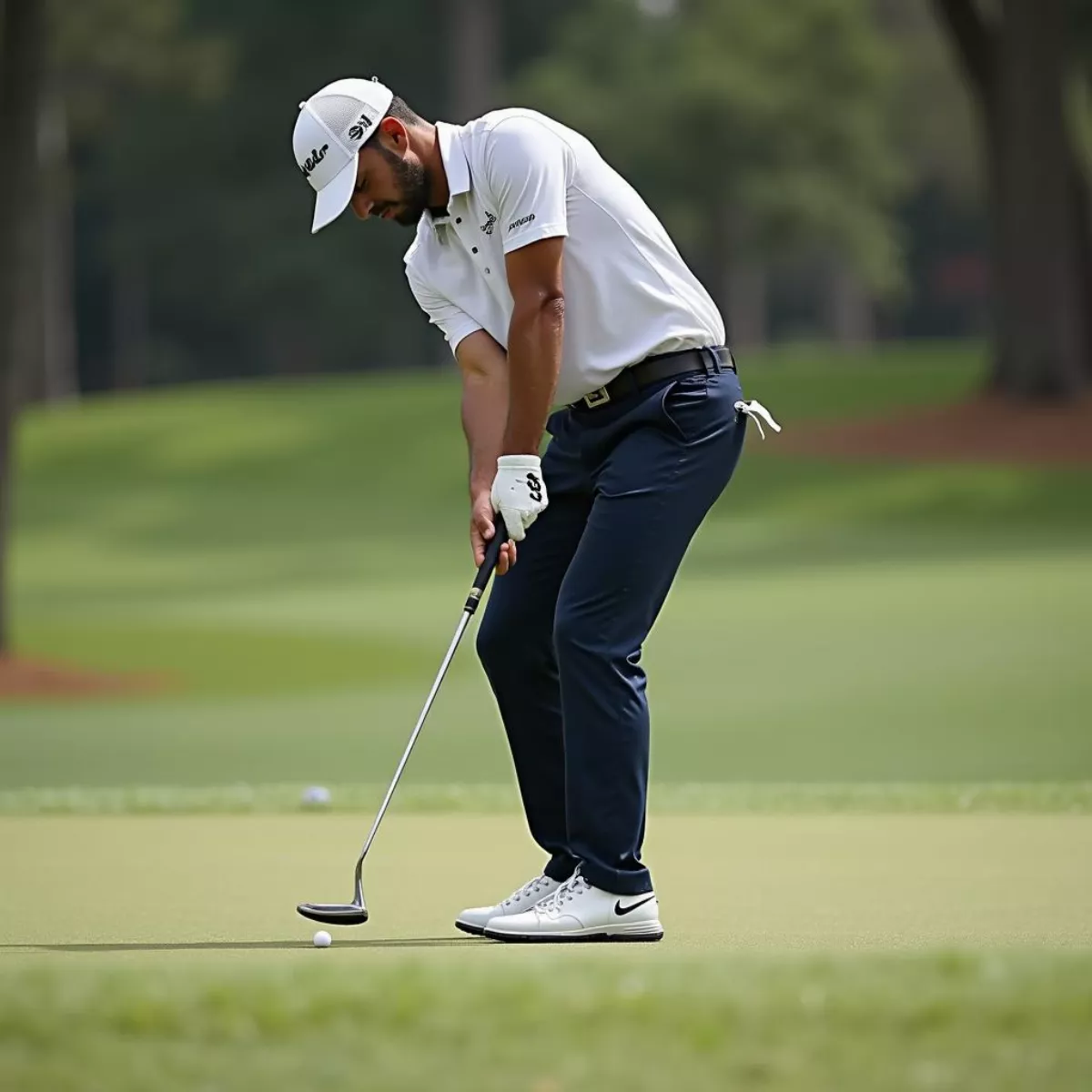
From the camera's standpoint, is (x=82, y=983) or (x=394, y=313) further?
(x=394, y=313)

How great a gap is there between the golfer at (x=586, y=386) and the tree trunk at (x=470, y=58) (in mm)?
32382

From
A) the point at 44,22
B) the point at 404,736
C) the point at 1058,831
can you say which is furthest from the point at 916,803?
the point at 44,22

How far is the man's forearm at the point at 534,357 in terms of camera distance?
4.43 meters

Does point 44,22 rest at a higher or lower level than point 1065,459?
higher

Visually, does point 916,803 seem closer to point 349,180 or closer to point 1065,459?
point 349,180

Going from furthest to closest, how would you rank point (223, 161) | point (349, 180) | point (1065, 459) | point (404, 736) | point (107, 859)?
point (223, 161), point (1065, 459), point (404, 736), point (107, 859), point (349, 180)

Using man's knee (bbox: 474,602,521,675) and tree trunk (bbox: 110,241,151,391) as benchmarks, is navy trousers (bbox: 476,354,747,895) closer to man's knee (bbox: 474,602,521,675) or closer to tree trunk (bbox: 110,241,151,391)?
man's knee (bbox: 474,602,521,675)

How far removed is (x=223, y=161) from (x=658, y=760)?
40.7m

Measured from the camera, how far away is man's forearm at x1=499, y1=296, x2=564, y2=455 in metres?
4.43

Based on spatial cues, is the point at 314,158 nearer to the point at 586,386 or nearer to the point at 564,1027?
the point at 586,386

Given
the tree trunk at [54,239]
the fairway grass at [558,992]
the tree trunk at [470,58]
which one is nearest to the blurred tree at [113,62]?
the tree trunk at [54,239]

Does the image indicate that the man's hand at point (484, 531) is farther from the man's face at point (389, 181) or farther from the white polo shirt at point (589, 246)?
the man's face at point (389, 181)

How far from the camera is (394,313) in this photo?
165 feet

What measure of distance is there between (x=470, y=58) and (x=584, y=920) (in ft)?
112
